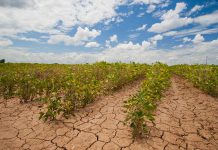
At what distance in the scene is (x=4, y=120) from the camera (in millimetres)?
3986

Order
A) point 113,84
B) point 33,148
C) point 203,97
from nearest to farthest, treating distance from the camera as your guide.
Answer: point 33,148, point 203,97, point 113,84

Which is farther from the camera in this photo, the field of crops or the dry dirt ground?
the field of crops

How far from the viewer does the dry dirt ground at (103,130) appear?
3014 mm

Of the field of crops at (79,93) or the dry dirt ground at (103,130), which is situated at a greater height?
the field of crops at (79,93)

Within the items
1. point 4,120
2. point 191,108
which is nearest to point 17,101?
point 4,120

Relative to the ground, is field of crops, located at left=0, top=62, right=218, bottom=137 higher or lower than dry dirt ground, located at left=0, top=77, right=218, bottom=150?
higher

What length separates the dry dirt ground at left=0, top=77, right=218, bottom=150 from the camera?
3014mm

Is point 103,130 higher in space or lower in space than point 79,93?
lower

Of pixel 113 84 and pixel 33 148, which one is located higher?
pixel 113 84

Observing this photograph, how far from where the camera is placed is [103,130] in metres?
3.51

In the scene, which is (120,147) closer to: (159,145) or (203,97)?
(159,145)

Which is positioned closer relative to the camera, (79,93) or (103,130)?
(103,130)

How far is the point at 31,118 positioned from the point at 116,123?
6.10ft

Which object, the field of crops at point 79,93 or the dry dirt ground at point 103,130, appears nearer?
the dry dirt ground at point 103,130
